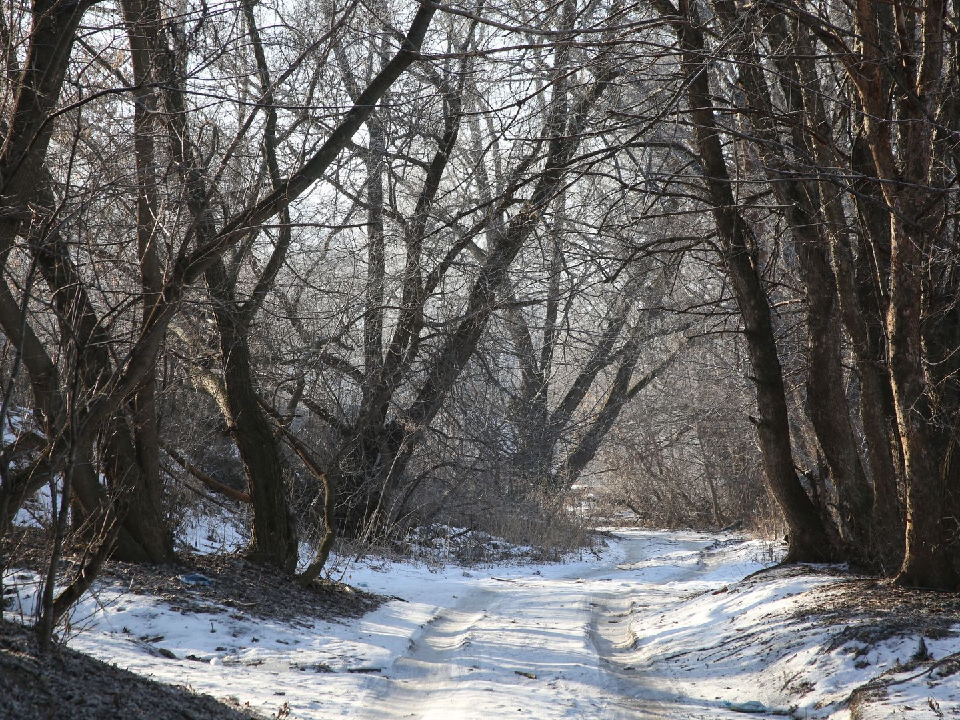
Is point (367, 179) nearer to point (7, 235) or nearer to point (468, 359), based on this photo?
point (468, 359)

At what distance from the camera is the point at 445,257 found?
440 inches

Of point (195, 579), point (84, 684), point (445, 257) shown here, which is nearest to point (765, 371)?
point (445, 257)

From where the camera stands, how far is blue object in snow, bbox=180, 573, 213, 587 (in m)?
7.25

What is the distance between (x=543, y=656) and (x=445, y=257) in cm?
622

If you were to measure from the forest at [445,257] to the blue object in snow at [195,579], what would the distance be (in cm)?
60

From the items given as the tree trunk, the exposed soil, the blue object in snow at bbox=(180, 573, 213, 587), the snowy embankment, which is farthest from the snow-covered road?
the blue object in snow at bbox=(180, 573, 213, 587)

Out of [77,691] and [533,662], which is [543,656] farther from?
[77,691]

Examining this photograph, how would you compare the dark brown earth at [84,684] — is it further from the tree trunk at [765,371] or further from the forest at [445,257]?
the tree trunk at [765,371]

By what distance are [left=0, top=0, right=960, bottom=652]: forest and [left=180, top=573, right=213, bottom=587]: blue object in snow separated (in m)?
0.60

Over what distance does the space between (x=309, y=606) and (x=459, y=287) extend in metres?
5.21

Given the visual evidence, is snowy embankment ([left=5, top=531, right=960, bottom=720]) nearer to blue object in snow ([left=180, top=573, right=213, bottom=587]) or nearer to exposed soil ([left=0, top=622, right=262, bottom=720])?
exposed soil ([left=0, top=622, right=262, bottom=720])

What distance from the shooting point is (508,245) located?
442 inches

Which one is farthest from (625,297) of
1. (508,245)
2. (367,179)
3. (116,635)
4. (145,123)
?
(116,635)

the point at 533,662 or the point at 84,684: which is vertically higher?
the point at 84,684
